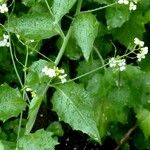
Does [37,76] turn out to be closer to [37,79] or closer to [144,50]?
[37,79]

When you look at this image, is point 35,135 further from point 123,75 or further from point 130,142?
point 130,142

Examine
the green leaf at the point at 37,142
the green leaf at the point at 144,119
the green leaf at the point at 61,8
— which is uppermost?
the green leaf at the point at 61,8

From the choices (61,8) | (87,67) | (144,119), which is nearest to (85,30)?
(61,8)

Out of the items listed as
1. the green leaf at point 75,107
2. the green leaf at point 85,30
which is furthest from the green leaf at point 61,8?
the green leaf at point 75,107

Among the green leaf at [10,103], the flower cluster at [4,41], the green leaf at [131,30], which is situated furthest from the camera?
the green leaf at [131,30]

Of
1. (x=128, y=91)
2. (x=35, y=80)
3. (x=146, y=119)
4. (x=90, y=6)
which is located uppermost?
(x=90, y=6)

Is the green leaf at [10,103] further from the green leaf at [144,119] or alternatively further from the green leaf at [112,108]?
the green leaf at [144,119]

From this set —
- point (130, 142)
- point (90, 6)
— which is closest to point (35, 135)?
point (90, 6)
